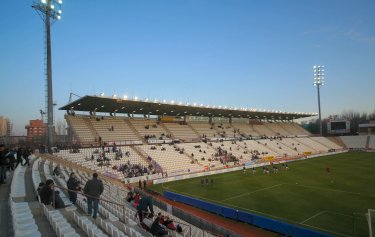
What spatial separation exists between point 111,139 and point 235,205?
2756 centimetres

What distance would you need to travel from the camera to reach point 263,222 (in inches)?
716

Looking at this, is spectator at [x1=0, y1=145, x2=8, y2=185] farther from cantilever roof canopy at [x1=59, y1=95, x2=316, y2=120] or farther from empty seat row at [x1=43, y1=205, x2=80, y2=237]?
cantilever roof canopy at [x1=59, y1=95, x2=316, y2=120]

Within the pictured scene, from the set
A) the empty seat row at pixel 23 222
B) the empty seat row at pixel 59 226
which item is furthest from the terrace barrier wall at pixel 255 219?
the empty seat row at pixel 23 222

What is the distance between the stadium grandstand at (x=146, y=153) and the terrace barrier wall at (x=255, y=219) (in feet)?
1.98

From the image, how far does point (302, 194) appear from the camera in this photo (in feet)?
85.4

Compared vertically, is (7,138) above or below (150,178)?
above

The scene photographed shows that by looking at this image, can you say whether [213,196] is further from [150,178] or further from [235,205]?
[150,178]

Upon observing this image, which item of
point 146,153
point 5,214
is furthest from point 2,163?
point 146,153

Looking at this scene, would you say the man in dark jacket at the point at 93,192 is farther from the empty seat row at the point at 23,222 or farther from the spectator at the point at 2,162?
the spectator at the point at 2,162

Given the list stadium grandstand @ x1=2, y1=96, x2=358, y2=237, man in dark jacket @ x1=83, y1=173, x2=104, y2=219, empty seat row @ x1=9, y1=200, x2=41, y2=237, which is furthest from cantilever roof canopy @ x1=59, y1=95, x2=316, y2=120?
empty seat row @ x1=9, y1=200, x2=41, y2=237

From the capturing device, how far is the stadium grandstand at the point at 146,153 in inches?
419

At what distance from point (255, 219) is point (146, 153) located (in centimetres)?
2596

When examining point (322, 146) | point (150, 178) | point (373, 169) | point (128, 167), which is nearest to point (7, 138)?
point (128, 167)

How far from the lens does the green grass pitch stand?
61.4ft
